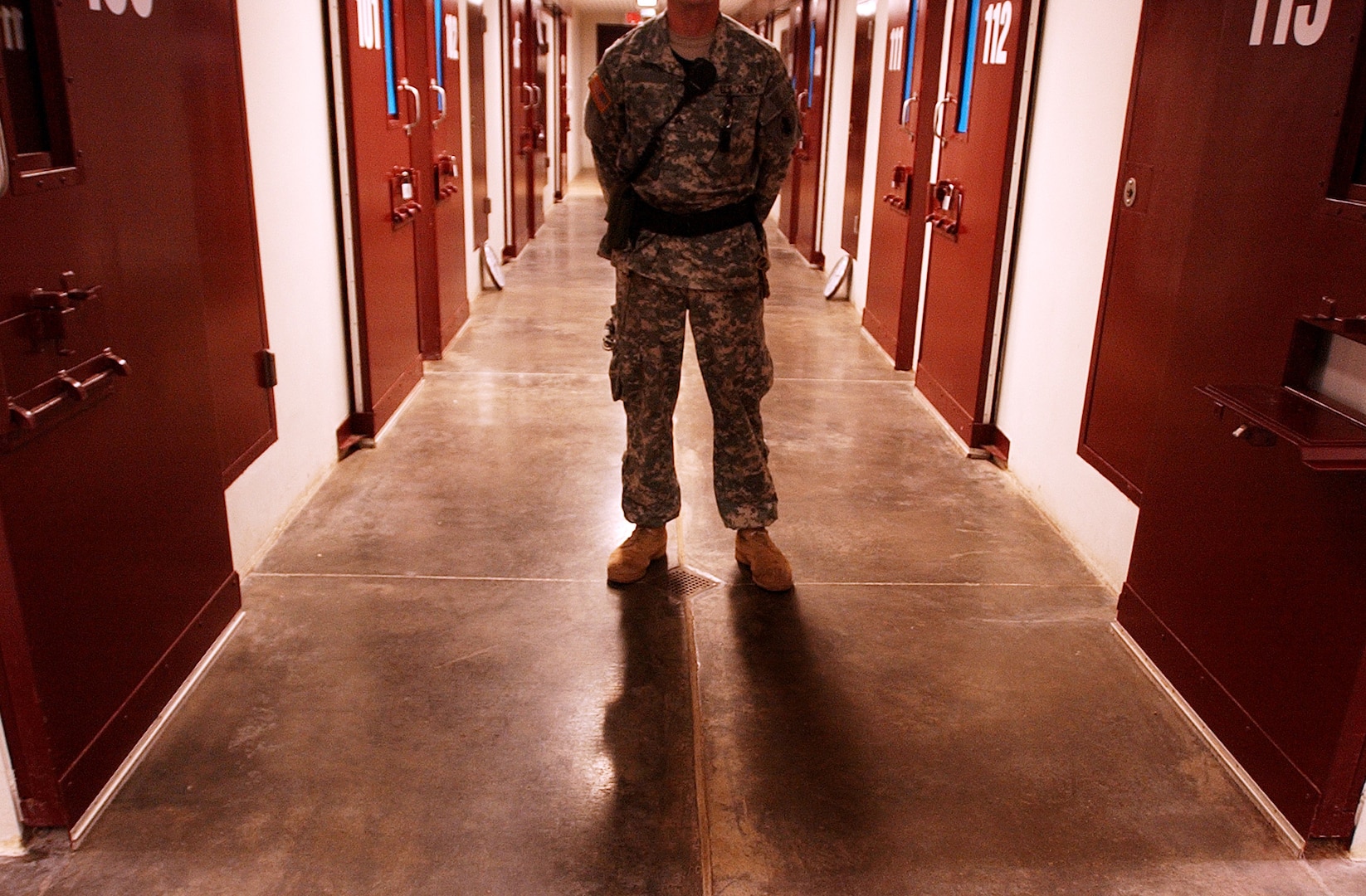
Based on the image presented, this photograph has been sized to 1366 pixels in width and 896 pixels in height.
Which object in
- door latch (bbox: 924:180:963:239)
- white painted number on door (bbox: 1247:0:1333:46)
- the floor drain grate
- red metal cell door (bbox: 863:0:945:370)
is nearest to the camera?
white painted number on door (bbox: 1247:0:1333:46)

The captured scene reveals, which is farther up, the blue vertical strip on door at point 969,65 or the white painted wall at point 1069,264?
the blue vertical strip on door at point 969,65

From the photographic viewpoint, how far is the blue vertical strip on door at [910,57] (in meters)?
4.88

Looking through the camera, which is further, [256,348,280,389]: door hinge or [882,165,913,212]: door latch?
[882,165,913,212]: door latch

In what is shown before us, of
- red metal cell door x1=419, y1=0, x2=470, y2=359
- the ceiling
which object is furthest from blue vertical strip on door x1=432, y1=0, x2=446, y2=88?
the ceiling

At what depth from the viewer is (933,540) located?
10.2 ft

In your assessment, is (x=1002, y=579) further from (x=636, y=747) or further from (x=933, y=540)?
(x=636, y=747)

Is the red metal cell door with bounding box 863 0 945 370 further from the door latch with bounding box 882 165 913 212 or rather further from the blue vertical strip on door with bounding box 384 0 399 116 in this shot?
the blue vertical strip on door with bounding box 384 0 399 116

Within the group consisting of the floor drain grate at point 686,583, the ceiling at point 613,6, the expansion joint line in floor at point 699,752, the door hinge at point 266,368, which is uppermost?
the ceiling at point 613,6

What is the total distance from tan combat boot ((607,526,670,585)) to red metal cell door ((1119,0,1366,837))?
1270mm

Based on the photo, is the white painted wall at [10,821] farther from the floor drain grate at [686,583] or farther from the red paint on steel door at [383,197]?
the red paint on steel door at [383,197]

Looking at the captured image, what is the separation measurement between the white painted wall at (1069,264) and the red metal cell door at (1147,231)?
0.08 m

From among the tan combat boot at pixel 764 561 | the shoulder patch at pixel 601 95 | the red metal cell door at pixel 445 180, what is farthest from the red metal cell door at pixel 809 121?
the shoulder patch at pixel 601 95

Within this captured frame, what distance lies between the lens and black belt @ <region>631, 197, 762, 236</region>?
8.10 feet

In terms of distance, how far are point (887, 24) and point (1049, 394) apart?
306 cm
